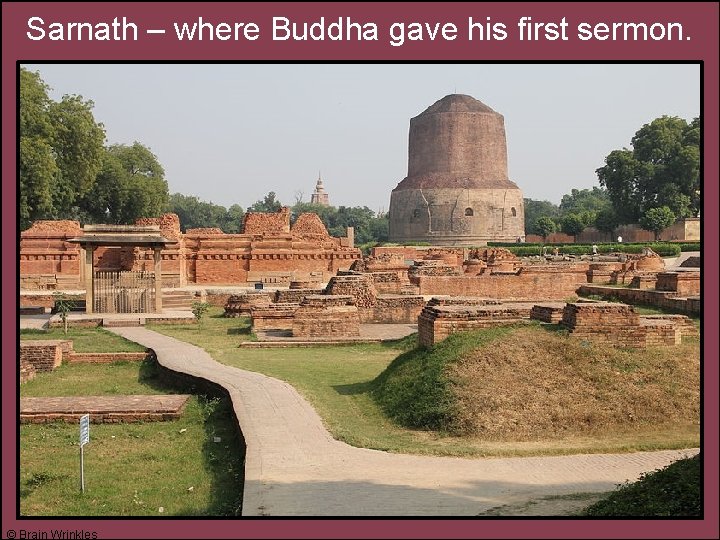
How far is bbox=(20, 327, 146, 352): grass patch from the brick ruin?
8907 millimetres

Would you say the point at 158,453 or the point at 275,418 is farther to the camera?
the point at 275,418

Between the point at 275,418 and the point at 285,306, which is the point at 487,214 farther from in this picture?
the point at 275,418

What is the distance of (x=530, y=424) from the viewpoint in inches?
260

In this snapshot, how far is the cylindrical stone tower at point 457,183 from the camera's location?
165ft

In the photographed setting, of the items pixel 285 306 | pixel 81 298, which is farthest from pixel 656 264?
pixel 81 298

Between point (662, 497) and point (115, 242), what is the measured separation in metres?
14.0

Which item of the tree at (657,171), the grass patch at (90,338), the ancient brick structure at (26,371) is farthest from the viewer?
the tree at (657,171)

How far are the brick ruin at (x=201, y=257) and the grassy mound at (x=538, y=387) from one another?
1634 centimetres

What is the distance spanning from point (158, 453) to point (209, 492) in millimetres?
1177

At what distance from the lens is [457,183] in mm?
51438

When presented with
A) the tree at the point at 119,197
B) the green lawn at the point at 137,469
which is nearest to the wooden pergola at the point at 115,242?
the green lawn at the point at 137,469

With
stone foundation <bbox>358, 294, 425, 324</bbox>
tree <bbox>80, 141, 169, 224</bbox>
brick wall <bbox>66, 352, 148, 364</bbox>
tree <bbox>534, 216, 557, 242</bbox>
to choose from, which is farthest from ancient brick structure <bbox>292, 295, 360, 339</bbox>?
tree <bbox>534, 216, 557, 242</bbox>

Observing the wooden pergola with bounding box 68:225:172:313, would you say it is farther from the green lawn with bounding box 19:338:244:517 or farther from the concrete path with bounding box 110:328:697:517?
the concrete path with bounding box 110:328:697:517

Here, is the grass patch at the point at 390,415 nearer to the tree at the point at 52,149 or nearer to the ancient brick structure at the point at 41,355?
the ancient brick structure at the point at 41,355
